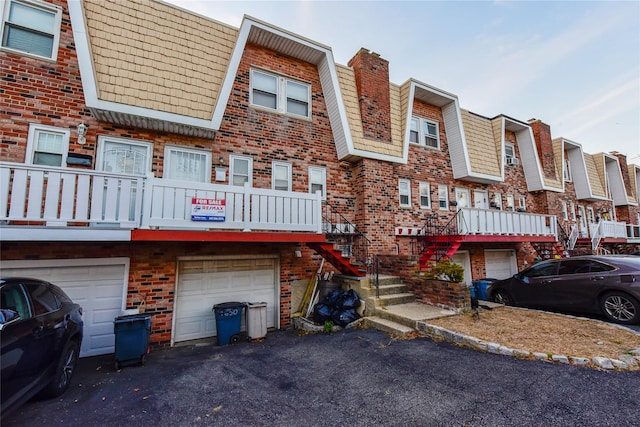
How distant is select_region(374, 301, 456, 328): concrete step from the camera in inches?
269

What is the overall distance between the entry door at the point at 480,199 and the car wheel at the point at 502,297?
15.6 feet

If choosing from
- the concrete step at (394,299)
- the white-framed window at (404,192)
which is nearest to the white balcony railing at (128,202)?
the concrete step at (394,299)

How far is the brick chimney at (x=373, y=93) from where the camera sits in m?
10.2

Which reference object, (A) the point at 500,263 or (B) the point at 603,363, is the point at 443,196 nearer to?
(A) the point at 500,263

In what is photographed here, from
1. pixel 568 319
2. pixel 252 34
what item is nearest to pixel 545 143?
pixel 568 319

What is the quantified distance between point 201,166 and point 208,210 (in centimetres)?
216

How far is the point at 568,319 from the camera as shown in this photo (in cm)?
707

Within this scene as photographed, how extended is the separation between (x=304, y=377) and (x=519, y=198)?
590 inches

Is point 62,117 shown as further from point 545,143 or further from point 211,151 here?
point 545,143

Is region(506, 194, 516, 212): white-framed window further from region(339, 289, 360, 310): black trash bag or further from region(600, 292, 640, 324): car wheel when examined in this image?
region(339, 289, 360, 310): black trash bag

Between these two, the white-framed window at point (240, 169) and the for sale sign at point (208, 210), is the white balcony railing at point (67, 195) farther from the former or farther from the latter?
the white-framed window at point (240, 169)

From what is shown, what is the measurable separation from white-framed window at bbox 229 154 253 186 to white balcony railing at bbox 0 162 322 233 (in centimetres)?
168

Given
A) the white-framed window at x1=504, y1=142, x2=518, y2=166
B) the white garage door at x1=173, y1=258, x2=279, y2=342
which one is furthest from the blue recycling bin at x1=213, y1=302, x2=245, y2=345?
the white-framed window at x1=504, y1=142, x2=518, y2=166

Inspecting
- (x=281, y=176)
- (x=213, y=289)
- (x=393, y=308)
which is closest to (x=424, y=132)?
(x=281, y=176)
